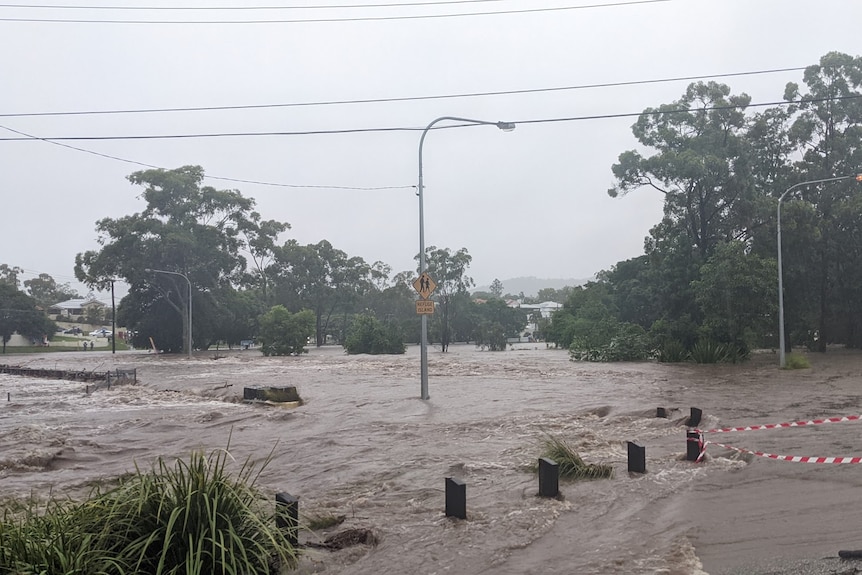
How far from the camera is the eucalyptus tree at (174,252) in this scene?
215 ft

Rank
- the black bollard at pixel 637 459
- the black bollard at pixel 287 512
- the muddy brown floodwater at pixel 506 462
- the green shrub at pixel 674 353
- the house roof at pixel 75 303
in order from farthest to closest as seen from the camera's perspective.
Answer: the house roof at pixel 75 303 < the green shrub at pixel 674 353 < the black bollard at pixel 637 459 < the muddy brown floodwater at pixel 506 462 < the black bollard at pixel 287 512

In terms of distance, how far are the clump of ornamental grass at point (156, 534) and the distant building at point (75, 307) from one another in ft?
403

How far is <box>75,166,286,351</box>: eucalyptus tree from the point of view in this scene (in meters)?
65.5

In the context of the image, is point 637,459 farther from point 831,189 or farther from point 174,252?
point 174,252

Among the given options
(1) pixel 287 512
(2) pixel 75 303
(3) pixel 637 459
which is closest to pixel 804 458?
(3) pixel 637 459

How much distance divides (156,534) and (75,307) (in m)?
136

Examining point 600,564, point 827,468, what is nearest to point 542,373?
point 827,468

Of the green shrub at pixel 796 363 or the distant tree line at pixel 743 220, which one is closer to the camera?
the green shrub at pixel 796 363

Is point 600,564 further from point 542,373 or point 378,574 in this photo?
point 542,373

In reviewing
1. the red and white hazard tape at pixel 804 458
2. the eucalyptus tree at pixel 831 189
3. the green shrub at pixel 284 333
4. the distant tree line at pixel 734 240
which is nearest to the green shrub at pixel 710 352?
the distant tree line at pixel 734 240

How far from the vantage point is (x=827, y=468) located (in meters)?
9.66

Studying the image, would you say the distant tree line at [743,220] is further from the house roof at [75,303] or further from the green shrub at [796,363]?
the house roof at [75,303]

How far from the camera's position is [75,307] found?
12606 cm

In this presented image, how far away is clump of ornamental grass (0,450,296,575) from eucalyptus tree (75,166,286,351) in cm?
6281
